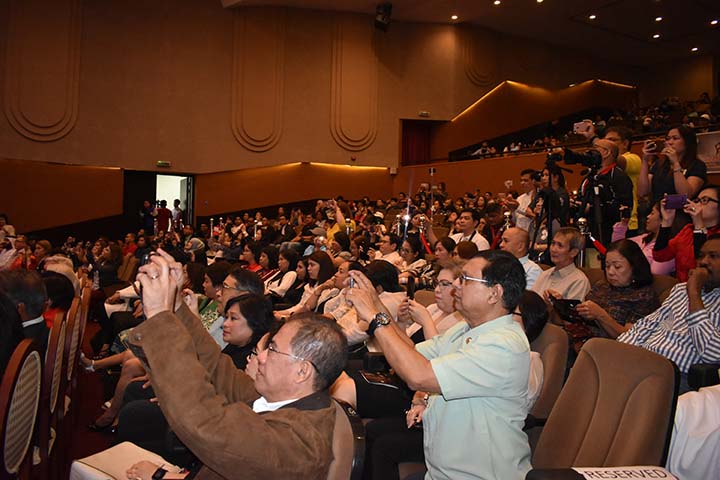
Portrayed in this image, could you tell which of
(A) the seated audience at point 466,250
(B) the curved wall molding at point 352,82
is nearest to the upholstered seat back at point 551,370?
(A) the seated audience at point 466,250

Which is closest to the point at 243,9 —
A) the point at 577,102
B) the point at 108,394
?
the point at 577,102

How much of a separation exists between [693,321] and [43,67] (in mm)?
13210

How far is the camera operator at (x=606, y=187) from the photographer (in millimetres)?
3744

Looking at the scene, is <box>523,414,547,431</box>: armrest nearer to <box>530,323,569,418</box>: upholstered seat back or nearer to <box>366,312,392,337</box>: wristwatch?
<box>530,323,569,418</box>: upholstered seat back

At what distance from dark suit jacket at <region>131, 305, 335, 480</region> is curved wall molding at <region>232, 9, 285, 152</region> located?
13.4 m

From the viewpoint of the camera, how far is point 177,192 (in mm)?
14555

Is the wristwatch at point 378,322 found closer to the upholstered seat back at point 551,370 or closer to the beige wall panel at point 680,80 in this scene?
the upholstered seat back at point 551,370

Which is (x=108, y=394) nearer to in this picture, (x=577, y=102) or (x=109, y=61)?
(x=109, y=61)

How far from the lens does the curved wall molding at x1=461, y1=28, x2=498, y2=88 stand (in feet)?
51.6

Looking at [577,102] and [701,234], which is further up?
[577,102]

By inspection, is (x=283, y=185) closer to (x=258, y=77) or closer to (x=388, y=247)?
(x=258, y=77)

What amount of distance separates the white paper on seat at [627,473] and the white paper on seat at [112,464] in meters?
1.15

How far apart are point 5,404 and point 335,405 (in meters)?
0.89

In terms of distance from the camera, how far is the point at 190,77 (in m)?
13.6
